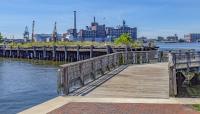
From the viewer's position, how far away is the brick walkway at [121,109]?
12941 millimetres

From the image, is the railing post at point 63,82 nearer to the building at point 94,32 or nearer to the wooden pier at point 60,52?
the wooden pier at point 60,52

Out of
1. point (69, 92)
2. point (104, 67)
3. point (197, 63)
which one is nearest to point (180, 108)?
point (69, 92)

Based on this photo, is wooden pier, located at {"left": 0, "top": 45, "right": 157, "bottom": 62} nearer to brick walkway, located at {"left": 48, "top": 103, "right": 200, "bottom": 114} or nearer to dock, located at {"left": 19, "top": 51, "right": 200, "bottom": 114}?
dock, located at {"left": 19, "top": 51, "right": 200, "bottom": 114}

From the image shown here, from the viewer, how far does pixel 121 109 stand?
13.4 m

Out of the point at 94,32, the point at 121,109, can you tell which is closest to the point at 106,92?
the point at 121,109

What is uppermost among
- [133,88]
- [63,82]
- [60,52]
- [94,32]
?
[94,32]

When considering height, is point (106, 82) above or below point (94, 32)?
below

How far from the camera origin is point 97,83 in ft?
67.7

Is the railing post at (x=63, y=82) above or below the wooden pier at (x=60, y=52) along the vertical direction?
above

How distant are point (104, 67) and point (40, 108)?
42.8ft

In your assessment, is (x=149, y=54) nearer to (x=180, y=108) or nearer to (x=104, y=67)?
(x=104, y=67)

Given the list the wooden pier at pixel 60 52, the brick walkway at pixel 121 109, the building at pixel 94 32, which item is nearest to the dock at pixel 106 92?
the brick walkway at pixel 121 109

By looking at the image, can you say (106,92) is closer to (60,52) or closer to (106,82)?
(106,82)

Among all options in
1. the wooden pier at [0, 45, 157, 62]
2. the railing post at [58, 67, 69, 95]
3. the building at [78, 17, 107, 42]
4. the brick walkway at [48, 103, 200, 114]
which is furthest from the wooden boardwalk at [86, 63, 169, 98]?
the building at [78, 17, 107, 42]
